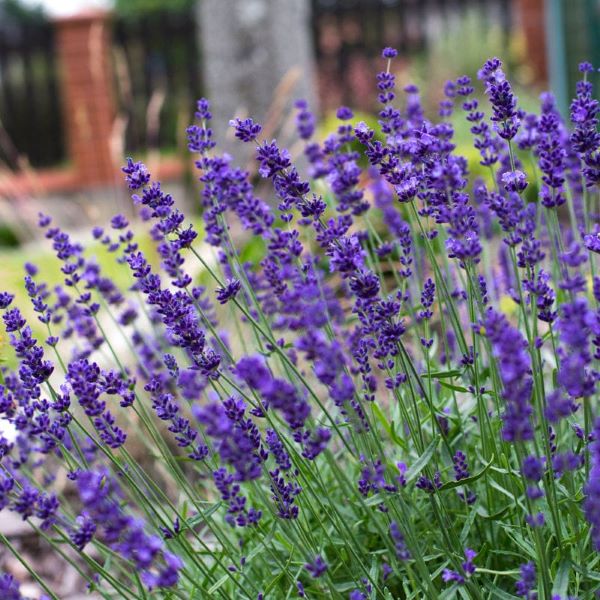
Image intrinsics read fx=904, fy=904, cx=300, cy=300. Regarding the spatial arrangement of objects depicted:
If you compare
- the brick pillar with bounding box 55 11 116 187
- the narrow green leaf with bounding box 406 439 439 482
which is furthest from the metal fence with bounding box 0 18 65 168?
the narrow green leaf with bounding box 406 439 439 482

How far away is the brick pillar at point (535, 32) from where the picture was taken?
14477mm

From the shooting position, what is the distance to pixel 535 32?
1459 cm

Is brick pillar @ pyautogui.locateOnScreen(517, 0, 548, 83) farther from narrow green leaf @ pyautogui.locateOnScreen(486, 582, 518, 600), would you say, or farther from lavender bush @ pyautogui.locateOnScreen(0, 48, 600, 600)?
narrow green leaf @ pyautogui.locateOnScreen(486, 582, 518, 600)

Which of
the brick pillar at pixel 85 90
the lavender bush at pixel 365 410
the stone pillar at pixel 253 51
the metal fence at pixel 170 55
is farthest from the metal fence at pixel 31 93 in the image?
the lavender bush at pixel 365 410

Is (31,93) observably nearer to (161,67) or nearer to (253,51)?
(161,67)

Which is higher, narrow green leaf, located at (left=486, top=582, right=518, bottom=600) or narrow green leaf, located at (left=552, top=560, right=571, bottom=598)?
narrow green leaf, located at (left=552, top=560, right=571, bottom=598)

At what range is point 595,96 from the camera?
7.55 meters

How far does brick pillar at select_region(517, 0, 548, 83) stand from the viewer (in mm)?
14477

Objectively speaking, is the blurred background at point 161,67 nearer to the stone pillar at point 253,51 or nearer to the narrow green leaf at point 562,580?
the stone pillar at point 253,51

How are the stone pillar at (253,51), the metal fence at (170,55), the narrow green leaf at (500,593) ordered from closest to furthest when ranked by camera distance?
1. the narrow green leaf at (500,593)
2. the stone pillar at (253,51)
3. the metal fence at (170,55)

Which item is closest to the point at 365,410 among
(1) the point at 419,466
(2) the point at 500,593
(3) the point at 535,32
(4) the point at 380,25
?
(1) the point at 419,466

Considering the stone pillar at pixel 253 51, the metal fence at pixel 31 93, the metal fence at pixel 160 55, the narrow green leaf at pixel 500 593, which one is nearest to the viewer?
the narrow green leaf at pixel 500 593

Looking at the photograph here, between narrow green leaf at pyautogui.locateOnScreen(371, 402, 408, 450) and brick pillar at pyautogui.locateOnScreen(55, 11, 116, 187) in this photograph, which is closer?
narrow green leaf at pyautogui.locateOnScreen(371, 402, 408, 450)

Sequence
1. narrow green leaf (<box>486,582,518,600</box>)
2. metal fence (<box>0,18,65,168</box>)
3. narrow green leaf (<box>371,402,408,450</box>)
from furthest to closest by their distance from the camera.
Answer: metal fence (<box>0,18,65,168</box>)
narrow green leaf (<box>371,402,408,450</box>)
narrow green leaf (<box>486,582,518,600</box>)
